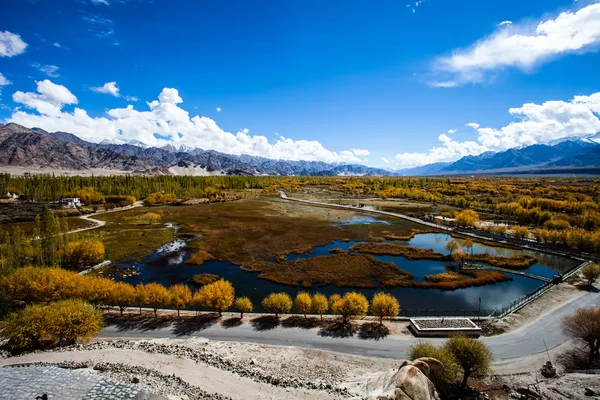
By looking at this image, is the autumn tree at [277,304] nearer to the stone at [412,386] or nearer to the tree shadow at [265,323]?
the tree shadow at [265,323]

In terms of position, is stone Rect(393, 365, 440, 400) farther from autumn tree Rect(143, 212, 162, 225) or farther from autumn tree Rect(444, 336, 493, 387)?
autumn tree Rect(143, 212, 162, 225)

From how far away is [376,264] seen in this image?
6525 cm

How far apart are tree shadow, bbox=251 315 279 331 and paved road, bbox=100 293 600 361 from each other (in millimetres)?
569

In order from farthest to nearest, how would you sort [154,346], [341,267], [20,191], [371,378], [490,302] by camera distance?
[20,191]
[341,267]
[490,302]
[154,346]
[371,378]

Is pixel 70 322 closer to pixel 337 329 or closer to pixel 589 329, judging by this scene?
pixel 337 329

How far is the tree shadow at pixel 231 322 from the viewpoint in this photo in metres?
38.8

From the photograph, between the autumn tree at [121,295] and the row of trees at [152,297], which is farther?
the autumn tree at [121,295]

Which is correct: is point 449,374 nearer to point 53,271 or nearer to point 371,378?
point 371,378

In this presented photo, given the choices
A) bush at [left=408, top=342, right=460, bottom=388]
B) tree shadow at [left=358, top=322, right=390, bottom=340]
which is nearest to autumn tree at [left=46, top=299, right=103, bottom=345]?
tree shadow at [left=358, top=322, right=390, bottom=340]

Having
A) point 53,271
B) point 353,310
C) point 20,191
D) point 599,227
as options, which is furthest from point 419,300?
point 20,191

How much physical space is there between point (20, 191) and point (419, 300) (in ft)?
651

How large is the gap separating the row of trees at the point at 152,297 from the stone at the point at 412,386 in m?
16.6

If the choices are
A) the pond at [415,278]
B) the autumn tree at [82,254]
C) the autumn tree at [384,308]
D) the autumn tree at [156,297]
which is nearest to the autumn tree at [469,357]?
the autumn tree at [384,308]

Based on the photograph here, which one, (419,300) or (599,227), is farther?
(599,227)
